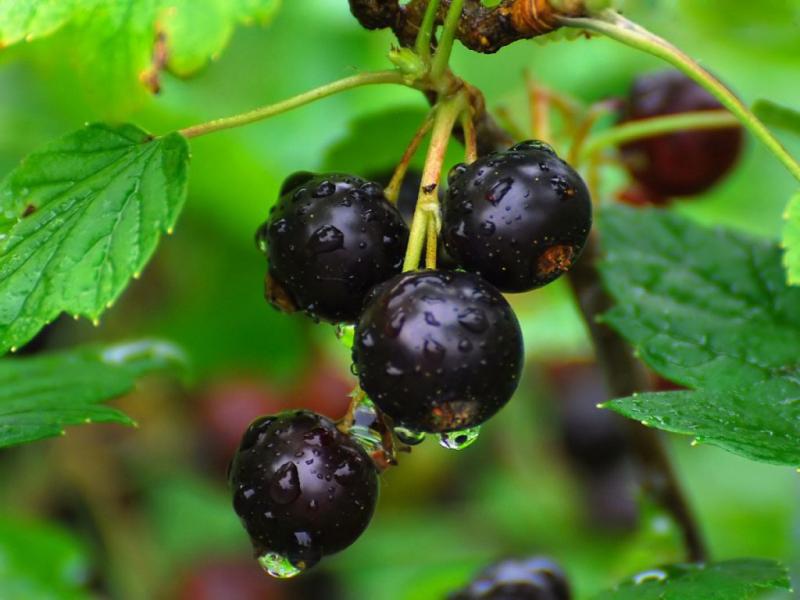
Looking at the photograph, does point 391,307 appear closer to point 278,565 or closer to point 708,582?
point 278,565

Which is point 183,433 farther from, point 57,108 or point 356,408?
point 356,408

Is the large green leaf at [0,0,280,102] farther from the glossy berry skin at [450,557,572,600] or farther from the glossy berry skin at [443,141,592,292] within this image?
the glossy berry skin at [450,557,572,600]

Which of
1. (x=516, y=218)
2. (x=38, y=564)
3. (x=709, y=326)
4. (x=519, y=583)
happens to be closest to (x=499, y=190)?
(x=516, y=218)

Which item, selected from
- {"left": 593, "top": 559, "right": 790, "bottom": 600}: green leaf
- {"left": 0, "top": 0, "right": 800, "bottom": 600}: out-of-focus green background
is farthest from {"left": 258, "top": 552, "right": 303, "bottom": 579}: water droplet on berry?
{"left": 0, "top": 0, "right": 800, "bottom": 600}: out-of-focus green background

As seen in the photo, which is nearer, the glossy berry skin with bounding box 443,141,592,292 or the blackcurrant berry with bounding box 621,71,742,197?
the glossy berry skin with bounding box 443,141,592,292

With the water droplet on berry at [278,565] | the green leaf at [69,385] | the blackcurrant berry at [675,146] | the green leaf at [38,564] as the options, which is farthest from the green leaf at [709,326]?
the green leaf at [38,564]
